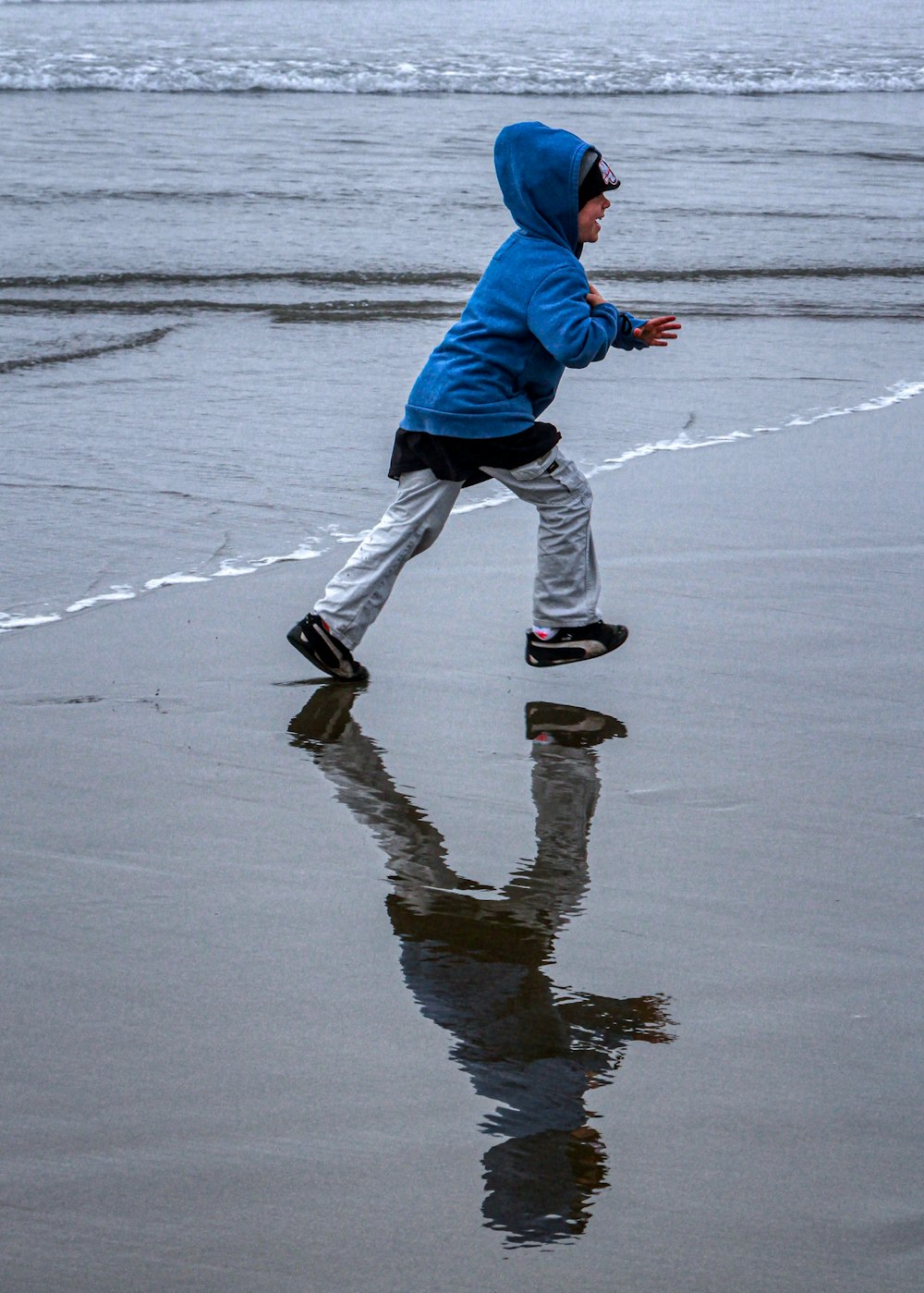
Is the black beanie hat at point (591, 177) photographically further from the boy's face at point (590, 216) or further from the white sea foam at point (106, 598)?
the white sea foam at point (106, 598)

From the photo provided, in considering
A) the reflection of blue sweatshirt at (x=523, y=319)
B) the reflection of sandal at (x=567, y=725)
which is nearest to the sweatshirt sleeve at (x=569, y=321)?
the reflection of blue sweatshirt at (x=523, y=319)

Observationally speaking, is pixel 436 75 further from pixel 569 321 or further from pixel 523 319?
pixel 569 321

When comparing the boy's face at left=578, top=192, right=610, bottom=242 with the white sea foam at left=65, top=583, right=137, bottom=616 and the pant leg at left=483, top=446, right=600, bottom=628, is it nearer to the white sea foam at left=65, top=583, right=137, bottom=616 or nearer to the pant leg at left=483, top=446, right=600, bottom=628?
the pant leg at left=483, top=446, right=600, bottom=628

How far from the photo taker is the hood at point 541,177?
11.9ft

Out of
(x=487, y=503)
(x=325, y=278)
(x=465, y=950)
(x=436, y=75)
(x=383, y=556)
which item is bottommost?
(x=465, y=950)

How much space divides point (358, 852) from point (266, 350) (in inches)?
209

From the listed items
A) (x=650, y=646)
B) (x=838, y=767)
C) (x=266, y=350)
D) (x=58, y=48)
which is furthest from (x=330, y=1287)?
(x=58, y=48)

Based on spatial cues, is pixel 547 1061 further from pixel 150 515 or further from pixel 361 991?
pixel 150 515

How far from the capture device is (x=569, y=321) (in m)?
3.56

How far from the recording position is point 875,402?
6.82m

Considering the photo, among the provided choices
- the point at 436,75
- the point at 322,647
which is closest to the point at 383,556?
the point at 322,647

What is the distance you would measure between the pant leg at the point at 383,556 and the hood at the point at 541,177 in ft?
2.32

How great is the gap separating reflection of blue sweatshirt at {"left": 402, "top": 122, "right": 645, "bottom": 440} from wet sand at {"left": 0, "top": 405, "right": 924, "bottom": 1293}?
2.25ft

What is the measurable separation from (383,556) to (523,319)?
0.73m
